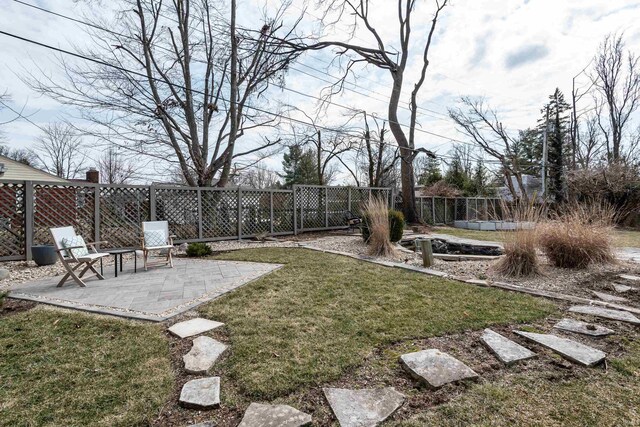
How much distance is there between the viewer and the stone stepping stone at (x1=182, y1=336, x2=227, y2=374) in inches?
78.1

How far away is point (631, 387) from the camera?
5.77 feet

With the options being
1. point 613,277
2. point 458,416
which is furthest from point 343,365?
point 613,277

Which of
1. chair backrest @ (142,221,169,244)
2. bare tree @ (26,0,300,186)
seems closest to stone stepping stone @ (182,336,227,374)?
chair backrest @ (142,221,169,244)

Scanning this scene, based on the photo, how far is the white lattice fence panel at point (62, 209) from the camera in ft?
19.4

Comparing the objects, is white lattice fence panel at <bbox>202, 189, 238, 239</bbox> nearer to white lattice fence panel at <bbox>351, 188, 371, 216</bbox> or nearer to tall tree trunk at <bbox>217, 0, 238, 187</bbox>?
tall tree trunk at <bbox>217, 0, 238, 187</bbox>

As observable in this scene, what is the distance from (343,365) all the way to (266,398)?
1.76 ft

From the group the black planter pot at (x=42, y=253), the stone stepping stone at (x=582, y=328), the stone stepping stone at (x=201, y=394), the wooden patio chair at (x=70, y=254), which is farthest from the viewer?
the black planter pot at (x=42, y=253)

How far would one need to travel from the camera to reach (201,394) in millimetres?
1708

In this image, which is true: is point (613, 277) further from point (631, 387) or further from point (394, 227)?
point (394, 227)

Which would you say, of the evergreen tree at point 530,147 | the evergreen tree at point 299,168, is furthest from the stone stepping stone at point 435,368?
the evergreen tree at point 530,147

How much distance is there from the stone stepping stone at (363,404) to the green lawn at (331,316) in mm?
166

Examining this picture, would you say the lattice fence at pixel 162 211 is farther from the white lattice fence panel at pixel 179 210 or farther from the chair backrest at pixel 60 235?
the chair backrest at pixel 60 235

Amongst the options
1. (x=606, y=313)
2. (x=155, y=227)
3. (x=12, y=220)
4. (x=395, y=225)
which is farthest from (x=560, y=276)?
(x=12, y=220)

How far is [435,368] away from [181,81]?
10.8 m
